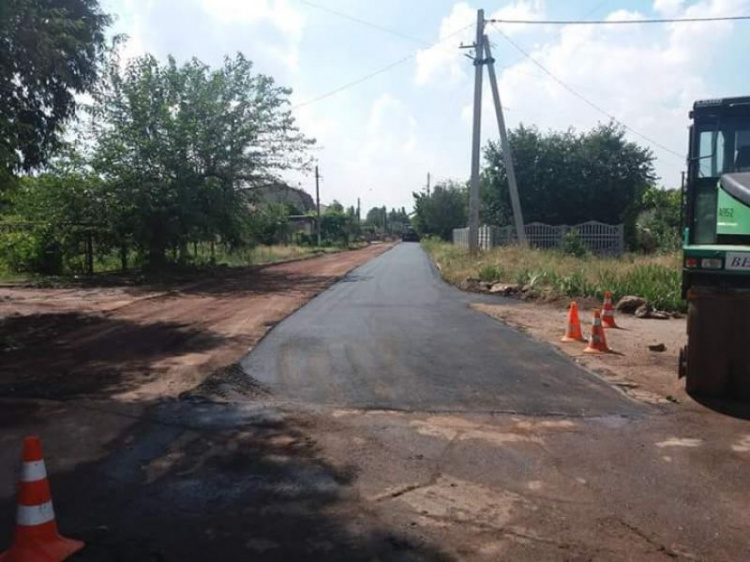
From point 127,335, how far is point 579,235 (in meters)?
23.7

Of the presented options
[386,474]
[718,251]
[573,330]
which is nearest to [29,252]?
[573,330]

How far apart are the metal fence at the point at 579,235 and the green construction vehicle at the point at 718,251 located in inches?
862

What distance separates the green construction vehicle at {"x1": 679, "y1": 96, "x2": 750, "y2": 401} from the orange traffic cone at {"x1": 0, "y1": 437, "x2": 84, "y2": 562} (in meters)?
6.15

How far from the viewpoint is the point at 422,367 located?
8562 millimetres

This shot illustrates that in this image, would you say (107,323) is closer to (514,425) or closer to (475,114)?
(514,425)

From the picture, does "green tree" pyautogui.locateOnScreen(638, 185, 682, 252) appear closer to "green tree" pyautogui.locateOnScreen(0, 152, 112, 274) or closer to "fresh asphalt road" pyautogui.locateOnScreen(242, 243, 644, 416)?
"fresh asphalt road" pyautogui.locateOnScreen(242, 243, 644, 416)

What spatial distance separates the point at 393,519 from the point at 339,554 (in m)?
0.54

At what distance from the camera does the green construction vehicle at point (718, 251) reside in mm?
6934

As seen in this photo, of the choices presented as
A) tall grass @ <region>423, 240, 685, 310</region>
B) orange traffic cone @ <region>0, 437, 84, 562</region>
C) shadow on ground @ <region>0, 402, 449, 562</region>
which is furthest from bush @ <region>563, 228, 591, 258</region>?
orange traffic cone @ <region>0, 437, 84, 562</region>

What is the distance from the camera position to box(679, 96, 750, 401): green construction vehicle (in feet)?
22.7

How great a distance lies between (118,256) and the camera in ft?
84.4

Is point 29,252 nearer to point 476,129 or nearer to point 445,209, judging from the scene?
point 476,129

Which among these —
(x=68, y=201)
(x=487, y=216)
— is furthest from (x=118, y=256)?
(x=487, y=216)

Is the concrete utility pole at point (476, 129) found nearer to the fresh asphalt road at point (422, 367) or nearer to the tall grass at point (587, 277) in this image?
the tall grass at point (587, 277)
